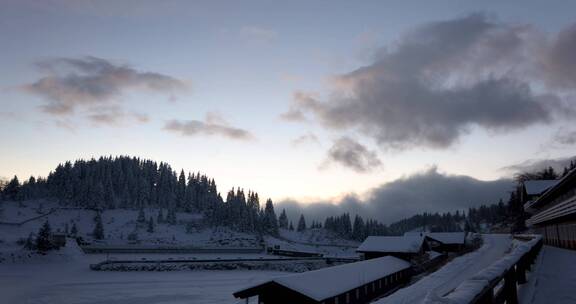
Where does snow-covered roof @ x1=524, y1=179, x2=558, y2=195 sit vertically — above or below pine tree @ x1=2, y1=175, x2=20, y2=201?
below

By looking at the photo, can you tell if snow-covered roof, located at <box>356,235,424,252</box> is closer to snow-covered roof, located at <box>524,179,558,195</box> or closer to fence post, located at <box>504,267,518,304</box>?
snow-covered roof, located at <box>524,179,558,195</box>

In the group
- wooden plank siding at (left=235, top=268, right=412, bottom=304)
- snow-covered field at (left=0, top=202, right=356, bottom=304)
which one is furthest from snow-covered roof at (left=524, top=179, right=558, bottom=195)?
snow-covered field at (left=0, top=202, right=356, bottom=304)

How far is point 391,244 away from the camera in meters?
63.8

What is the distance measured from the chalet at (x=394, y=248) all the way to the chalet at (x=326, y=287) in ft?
51.9

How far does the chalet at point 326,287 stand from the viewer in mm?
30562

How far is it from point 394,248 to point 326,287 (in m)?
32.6

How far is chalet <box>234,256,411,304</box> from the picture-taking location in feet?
100

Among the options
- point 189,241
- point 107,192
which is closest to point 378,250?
point 189,241

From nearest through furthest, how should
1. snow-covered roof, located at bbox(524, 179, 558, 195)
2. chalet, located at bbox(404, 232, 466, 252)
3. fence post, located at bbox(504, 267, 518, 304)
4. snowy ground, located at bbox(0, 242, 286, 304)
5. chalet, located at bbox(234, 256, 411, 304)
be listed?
fence post, located at bbox(504, 267, 518, 304) → chalet, located at bbox(234, 256, 411, 304) → snowy ground, located at bbox(0, 242, 286, 304) → snow-covered roof, located at bbox(524, 179, 558, 195) → chalet, located at bbox(404, 232, 466, 252)

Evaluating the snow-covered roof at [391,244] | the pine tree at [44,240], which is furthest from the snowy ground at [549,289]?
the pine tree at [44,240]

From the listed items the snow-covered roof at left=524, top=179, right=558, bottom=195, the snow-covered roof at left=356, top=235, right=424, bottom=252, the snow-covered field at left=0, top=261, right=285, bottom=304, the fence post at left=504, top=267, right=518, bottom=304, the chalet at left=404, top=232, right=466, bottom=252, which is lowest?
the snow-covered field at left=0, top=261, right=285, bottom=304

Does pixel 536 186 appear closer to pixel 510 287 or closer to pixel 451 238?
pixel 451 238

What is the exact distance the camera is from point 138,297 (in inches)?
1799

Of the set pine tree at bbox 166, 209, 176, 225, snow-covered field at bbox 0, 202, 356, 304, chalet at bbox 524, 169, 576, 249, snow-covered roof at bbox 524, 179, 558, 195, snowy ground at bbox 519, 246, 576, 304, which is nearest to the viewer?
snowy ground at bbox 519, 246, 576, 304
